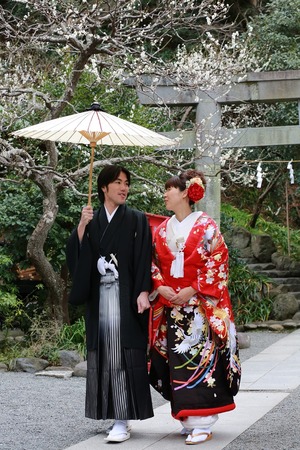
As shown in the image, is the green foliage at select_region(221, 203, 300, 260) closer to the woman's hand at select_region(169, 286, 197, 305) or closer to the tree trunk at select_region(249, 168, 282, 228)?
the tree trunk at select_region(249, 168, 282, 228)

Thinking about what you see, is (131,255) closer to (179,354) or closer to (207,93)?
(179,354)

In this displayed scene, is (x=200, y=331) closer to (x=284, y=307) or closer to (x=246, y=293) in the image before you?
(x=246, y=293)

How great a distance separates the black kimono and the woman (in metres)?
0.13

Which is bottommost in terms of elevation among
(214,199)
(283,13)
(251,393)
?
(251,393)

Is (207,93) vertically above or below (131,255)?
above

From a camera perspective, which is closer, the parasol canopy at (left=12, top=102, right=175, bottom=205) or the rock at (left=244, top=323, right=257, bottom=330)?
the parasol canopy at (left=12, top=102, right=175, bottom=205)

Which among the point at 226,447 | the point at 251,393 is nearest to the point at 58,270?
the point at 251,393

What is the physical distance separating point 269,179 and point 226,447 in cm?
1293

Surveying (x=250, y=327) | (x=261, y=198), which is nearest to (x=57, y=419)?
(x=250, y=327)

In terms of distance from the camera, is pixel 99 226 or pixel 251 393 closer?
pixel 99 226

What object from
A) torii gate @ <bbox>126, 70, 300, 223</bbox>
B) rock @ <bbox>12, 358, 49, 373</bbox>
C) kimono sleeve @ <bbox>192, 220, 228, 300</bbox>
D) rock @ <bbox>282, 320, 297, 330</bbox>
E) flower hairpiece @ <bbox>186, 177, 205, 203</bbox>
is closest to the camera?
kimono sleeve @ <bbox>192, 220, 228, 300</bbox>

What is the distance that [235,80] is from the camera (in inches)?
442

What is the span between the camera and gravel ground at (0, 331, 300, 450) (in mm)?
5371

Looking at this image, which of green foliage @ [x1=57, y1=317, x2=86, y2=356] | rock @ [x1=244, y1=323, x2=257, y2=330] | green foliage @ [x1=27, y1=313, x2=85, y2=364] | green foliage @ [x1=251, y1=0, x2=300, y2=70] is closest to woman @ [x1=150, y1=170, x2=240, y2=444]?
green foliage @ [x1=27, y1=313, x2=85, y2=364]
